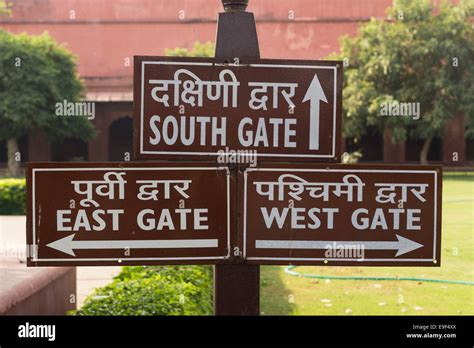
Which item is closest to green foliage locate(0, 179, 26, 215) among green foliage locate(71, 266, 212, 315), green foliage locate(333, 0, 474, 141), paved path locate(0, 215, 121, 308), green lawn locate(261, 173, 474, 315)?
paved path locate(0, 215, 121, 308)

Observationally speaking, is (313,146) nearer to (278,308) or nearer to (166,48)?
(278,308)

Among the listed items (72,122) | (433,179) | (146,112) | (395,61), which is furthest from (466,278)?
(72,122)

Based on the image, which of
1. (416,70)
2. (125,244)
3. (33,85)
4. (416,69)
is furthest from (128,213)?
(416,70)

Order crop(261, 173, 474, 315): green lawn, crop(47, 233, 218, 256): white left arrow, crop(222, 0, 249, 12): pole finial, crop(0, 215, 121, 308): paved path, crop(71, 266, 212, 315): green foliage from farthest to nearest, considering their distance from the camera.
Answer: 1. crop(0, 215, 121, 308): paved path
2. crop(261, 173, 474, 315): green lawn
3. crop(71, 266, 212, 315): green foliage
4. crop(222, 0, 249, 12): pole finial
5. crop(47, 233, 218, 256): white left arrow

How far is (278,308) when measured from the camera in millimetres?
5301

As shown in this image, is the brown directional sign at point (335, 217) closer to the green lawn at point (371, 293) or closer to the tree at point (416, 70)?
the green lawn at point (371, 293)

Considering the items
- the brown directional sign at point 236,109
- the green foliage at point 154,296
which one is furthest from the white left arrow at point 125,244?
the green foliage at point 154,296

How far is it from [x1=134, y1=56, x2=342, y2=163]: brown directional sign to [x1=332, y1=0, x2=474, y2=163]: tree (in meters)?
Answer: 21.7

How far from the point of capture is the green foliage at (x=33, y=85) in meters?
22.9

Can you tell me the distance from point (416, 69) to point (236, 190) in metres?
23.6

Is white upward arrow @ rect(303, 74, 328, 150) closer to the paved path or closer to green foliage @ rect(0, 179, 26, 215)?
the paved path

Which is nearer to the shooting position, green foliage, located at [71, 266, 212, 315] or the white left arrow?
the white left arrow

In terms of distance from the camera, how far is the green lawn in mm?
5211
